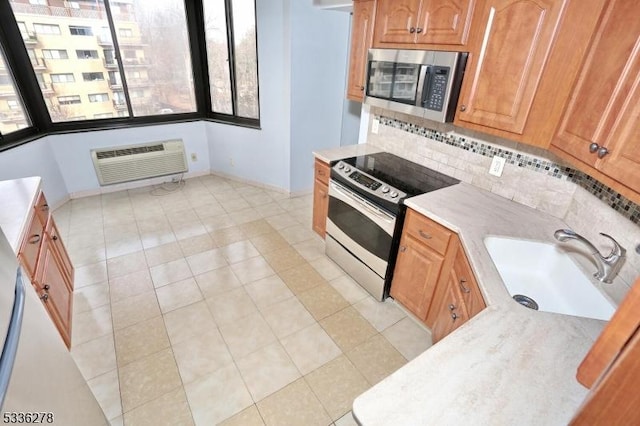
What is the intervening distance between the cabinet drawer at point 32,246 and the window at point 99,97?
7.56 ft

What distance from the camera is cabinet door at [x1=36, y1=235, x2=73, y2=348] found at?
1.77 metres

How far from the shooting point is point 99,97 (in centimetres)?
369

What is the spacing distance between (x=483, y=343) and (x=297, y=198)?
324 cm

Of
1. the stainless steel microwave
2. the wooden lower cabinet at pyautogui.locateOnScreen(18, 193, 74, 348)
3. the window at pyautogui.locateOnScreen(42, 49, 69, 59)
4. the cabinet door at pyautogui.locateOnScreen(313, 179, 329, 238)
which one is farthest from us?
the window at pyautogui.locateOnScreen(42, 49, 69, 59)

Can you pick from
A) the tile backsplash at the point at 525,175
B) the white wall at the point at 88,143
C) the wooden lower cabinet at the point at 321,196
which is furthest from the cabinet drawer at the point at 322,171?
the white wall at the point at 88,143

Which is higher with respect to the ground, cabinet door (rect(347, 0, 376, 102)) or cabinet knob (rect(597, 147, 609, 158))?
cabinet door (rect(347, 0, 376, 102))

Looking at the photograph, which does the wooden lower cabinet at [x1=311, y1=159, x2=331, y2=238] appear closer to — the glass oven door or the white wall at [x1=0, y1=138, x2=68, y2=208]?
the glass oven door

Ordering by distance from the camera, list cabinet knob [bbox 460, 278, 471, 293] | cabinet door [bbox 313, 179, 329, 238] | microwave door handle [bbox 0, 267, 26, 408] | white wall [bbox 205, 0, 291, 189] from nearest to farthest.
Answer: microwave door handle [bbox 0, 267, 26, 408]
cabinet knob [bbox 460, 278, 471, 293]
cabinet door [bbox 313, 179, 329, 238]
white wall [bbox 205, 0, 291, 189]

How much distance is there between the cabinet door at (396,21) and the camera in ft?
6.39

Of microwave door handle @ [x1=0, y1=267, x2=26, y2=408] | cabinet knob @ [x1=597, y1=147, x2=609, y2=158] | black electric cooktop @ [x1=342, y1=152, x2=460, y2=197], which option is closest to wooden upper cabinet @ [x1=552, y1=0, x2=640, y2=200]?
cabinet knob @ [x1=597, y1=147, x2=609, y2=158]

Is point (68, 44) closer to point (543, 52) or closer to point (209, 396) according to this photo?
point (209, 396)

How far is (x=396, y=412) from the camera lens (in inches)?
30.8

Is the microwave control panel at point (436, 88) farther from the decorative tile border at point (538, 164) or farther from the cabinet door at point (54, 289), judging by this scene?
the cabinet door at point (54, 289)

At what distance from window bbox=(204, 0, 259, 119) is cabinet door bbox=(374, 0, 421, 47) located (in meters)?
1.98
